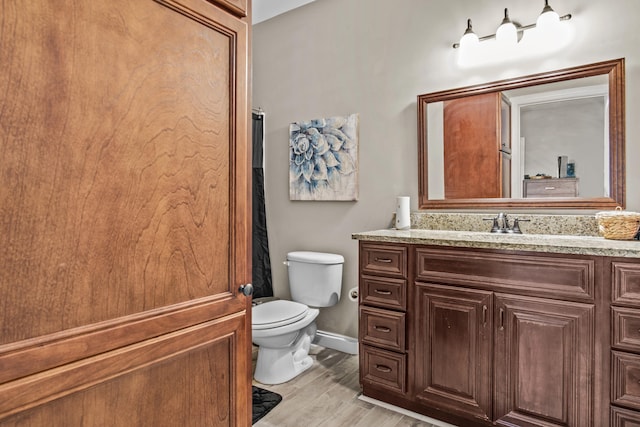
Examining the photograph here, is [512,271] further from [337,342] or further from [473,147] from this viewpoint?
[337,342]

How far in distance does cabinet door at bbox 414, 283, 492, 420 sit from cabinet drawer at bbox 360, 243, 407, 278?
139 millimetres

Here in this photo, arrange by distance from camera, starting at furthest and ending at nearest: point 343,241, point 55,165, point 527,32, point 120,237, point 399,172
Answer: point 343,241 < point 399,172 < point 527,32 < point 120,237 < point 55,165

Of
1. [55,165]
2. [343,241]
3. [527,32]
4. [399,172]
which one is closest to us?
[55,165]

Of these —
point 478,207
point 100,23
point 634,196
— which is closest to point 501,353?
point 478,207

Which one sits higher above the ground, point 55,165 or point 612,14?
point 612,14

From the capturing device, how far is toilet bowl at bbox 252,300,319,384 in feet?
7.18

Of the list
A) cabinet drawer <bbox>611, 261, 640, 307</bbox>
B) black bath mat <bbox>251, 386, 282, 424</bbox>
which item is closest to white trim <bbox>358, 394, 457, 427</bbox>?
black bath mat <bbox>251, 386, 282, 424</bbox>

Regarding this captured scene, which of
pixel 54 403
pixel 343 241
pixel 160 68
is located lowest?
pixel 54 403

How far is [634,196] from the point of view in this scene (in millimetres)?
1836

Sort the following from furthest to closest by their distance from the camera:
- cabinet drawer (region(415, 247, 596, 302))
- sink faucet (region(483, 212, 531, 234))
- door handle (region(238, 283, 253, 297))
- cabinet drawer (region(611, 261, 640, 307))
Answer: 1. sink faucet (region(483, 212, 531, 234))
2. cabinet drawer (region(415, 247, 596, 302))
3. cabinet drawer (region(611, 261, 640, 307))
4. door handle (region(238, 283, 253, 297))

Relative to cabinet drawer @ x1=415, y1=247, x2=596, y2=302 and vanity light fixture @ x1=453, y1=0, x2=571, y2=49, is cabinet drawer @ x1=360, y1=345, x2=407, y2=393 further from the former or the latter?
vanity light fixture @ x1=453, y1=0, x2=571, y2=49

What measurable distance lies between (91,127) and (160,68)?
23 cm

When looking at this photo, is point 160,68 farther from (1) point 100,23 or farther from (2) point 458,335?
(2) point 458,335

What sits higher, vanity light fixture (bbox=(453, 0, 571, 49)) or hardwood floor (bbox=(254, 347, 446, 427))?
vanity light fixture (bbox=(453, 0, 571, 49))
